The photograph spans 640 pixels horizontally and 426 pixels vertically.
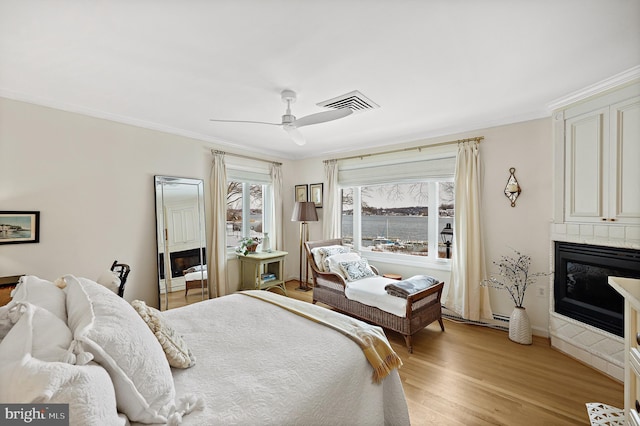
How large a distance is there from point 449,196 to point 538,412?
2526 millimetres

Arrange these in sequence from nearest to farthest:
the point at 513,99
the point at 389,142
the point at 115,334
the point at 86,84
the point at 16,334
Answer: the point at 16,334, the point at 115,334, the point at 86,84, the point at 513,99, the point at 389,142

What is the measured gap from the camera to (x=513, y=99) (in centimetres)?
272

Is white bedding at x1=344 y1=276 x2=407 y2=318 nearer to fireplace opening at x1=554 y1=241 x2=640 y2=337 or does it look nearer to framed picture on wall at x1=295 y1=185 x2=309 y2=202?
fireplace opening at x1=554 y1=241 x2=640 y2=337

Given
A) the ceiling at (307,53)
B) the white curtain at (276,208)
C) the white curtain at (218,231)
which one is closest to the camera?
the ceiling at (307,53)

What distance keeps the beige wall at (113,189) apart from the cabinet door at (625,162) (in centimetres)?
66

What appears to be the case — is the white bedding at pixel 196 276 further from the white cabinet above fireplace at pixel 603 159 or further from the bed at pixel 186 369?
the white cabinet above fireplace at pixel 603 159

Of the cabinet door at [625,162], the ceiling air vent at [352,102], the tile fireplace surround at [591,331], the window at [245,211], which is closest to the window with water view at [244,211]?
the window at [245,211]

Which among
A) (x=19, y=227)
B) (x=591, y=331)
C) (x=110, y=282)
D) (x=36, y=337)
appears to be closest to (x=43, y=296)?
(x=36, y=337)

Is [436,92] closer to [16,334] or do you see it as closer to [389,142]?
[389,142]

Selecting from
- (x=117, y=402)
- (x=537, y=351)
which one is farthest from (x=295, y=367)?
(x=537, y=351)

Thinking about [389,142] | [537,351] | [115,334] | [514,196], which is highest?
[389,142]

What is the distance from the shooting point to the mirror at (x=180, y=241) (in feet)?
11.7

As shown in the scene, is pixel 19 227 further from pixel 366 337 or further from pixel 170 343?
pixel 366 337

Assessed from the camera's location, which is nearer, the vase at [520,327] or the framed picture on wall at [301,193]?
the vase at [520,327]
